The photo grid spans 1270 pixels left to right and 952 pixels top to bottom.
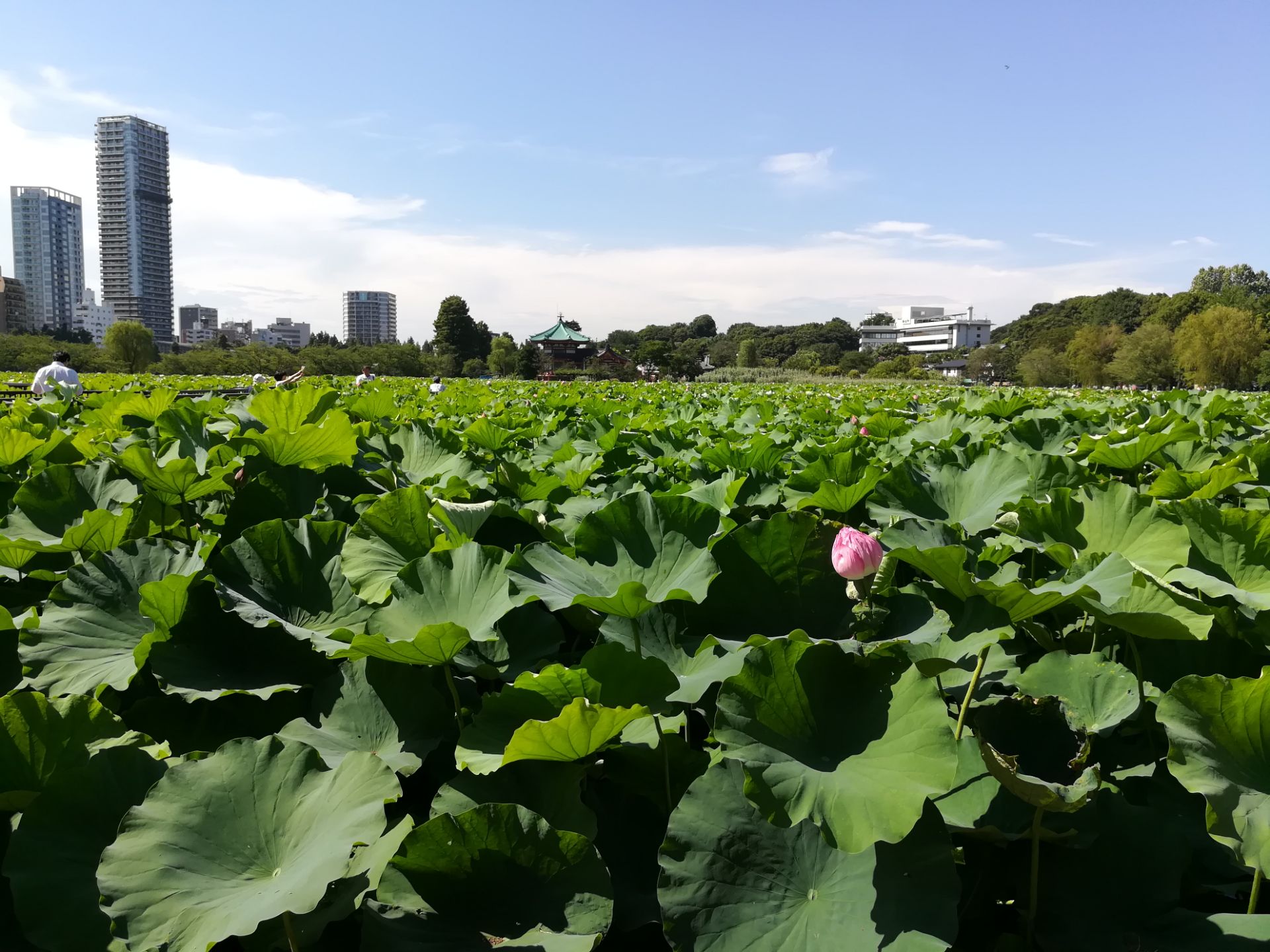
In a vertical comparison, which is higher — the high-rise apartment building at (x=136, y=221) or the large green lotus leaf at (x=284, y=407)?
the high-rise apartment building at (x=136, y=221)

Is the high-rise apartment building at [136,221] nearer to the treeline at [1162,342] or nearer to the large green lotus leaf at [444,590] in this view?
the treeline at [1162,342]

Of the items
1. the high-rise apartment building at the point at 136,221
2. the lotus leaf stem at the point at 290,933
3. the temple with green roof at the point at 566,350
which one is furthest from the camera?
the high-rise apartment building at the point at 136,221

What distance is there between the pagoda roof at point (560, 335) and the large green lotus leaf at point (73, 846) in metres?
59.3

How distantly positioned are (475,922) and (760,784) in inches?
9.6

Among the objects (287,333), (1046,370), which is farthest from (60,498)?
(287,333)

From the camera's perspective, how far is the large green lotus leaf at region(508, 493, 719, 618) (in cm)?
94

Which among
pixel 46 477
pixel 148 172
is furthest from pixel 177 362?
pixel 148 172

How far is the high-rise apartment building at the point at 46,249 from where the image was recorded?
9919cm

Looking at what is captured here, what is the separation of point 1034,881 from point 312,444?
1.15m

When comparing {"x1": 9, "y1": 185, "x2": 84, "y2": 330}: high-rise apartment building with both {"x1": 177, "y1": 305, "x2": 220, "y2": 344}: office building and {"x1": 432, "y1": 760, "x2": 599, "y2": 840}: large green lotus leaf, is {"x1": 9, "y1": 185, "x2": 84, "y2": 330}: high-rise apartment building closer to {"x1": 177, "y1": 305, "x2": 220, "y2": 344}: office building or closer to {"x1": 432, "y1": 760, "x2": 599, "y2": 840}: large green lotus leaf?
{"x1": 177, "y1": 305, "x2": 220, "y2": 344}: office building

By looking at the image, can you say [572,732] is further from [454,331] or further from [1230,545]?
[454,331]

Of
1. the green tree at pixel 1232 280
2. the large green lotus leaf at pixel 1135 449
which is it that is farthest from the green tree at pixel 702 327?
the large green lotus leaf at pixel 1135 449

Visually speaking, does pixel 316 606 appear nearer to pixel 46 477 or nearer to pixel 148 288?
pixel 46 477

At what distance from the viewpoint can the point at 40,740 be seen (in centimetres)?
65
